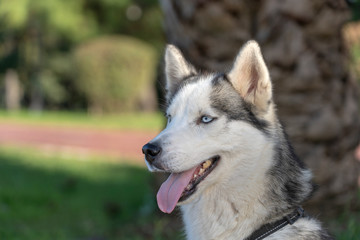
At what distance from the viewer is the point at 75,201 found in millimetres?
8945

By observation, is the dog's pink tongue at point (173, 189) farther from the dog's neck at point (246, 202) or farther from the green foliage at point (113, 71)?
the green foliage at point (113, 71)

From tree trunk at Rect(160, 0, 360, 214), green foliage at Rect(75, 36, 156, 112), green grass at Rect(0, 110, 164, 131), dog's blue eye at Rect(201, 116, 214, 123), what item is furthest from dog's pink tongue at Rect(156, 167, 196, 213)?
green foliage at Rect(75, 36, 156, 112)

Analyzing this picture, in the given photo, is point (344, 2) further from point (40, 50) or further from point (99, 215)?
point (40, 50)

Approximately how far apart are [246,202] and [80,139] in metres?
14.2

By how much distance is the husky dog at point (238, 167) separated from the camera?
126 inches

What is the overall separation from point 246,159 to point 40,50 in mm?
29017

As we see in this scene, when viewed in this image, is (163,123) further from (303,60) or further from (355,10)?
(355,10)

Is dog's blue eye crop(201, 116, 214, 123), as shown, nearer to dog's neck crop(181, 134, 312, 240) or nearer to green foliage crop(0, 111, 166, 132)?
dog's neck crop(181, 134, 312, 240)

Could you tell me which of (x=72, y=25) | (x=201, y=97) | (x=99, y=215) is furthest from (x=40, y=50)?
(x=201, y=97)

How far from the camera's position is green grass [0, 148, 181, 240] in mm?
6680

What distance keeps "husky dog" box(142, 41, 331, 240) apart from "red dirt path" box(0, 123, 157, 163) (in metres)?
10.0

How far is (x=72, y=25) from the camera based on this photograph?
28984mm

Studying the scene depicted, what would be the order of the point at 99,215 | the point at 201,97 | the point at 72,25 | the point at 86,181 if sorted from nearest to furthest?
the point at 201,97
the point at 99,215
the point at 86,181
the point at 72,25

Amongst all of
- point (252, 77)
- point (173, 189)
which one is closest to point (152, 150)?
point (173, 189)
